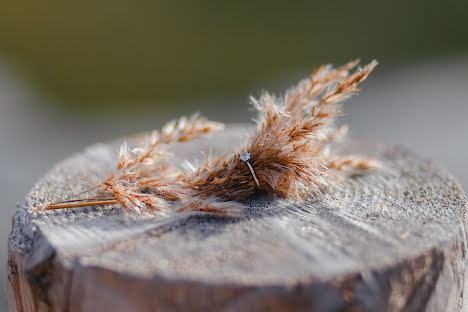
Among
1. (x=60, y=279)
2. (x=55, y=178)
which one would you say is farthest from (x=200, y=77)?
(x=60, y=279)

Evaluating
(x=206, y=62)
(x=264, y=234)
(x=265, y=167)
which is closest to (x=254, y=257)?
(x=264, y=234)

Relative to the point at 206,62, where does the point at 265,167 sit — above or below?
below

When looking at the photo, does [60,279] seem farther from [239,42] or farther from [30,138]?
[239,42]

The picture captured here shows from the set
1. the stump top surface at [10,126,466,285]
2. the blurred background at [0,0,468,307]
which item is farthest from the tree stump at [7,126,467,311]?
the blurred background at [0,0,468,307]

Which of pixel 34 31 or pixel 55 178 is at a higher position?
pixel 34 31

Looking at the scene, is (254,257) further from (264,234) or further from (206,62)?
(206,62)

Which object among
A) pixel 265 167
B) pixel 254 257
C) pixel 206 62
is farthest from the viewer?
pixel 206 62

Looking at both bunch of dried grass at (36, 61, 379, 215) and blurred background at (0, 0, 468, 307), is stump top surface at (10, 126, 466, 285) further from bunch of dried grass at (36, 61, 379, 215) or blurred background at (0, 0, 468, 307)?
blurred background at (0, 0, 468, 307)
